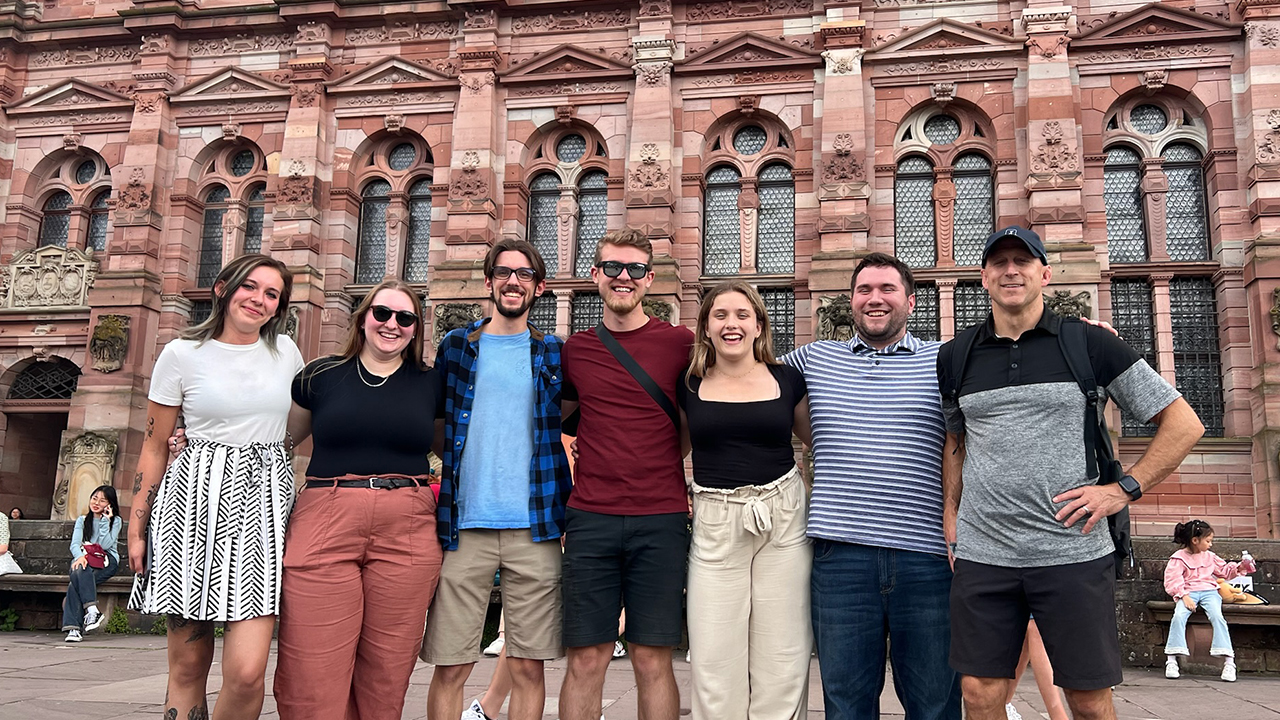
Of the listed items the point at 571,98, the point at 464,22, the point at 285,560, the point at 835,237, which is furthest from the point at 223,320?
the point at 464,22

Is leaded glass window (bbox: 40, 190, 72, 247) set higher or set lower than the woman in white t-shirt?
higher

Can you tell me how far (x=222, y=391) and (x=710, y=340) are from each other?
237 cm

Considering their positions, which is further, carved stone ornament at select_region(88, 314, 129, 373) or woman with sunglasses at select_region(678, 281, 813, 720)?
carved stone ornament at select_region(88, 314, 129, 373)

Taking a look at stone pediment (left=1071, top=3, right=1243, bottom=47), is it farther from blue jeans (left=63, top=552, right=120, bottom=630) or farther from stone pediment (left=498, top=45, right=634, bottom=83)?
blue jeans (left=63, top=552, right=120, bottom=630)

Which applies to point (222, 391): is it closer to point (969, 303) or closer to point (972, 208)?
point (969, 303)

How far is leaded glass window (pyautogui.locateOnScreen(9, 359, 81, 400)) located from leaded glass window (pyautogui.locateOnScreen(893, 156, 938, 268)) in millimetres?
18571

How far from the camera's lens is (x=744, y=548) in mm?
4289

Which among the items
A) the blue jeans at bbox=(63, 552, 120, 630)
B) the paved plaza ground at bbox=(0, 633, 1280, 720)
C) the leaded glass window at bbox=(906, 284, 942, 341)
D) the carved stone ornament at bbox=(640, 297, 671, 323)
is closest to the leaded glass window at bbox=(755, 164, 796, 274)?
the carved stone ornament at bbox=(640, 297, 671, 323)

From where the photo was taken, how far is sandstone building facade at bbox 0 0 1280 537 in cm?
1695

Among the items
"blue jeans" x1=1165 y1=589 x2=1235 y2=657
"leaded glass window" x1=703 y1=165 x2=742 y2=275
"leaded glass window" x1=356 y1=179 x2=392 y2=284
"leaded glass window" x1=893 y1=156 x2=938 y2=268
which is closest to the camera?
"blue jeans" x1=1165 y1=589 x2=1235 y2=657

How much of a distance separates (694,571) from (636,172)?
1474cm

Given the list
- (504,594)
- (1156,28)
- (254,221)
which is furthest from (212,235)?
(1156,28)

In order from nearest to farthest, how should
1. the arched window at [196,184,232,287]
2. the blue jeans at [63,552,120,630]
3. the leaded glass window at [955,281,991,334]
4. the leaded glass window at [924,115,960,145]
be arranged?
the blue jeans at [63,552,120,630], the leaded glass window at [955,281,991,334], the leaded glass window at [924,115,960,145], the arched window at [196,184,232,287]

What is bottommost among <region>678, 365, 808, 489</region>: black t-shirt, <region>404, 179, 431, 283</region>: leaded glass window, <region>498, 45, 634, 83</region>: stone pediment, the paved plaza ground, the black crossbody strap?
the paved plaza ground
